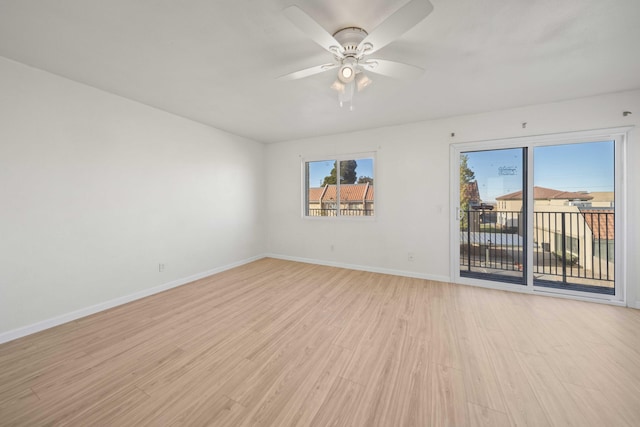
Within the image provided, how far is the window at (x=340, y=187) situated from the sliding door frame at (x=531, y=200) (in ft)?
4.33

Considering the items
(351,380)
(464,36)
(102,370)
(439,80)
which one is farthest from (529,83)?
(102,370)

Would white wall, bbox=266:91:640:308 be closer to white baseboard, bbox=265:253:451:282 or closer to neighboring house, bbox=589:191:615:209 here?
white baseboard, bbox=265:253:451:282

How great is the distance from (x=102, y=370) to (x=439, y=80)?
391 centimetres

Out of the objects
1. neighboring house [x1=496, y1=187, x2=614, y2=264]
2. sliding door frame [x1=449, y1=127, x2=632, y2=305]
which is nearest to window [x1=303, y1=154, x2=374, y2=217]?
sliding door frame [x1=449, y1=127, x2=632, y2=305]

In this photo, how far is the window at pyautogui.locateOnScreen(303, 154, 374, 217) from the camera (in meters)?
4.23

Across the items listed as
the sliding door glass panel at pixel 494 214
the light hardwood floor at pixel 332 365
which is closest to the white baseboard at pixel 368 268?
the sliding door glass panel at pixel 494 214

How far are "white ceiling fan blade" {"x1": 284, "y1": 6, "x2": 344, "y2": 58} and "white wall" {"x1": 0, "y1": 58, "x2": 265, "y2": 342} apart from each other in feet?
8.82

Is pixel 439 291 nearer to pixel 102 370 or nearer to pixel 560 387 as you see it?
pixel 560 387

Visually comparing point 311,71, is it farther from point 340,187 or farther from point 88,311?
point 88,311

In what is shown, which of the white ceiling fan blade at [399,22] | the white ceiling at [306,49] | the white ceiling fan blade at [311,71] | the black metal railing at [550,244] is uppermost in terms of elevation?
the white ceiling at [306,49]

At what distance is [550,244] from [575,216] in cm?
49

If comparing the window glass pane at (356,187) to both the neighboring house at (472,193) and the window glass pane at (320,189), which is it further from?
the neighboring house at (472,193)

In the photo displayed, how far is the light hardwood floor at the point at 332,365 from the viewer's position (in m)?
1.34

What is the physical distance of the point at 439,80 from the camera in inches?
94.6
